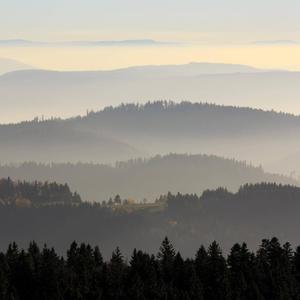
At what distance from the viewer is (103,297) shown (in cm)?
14250

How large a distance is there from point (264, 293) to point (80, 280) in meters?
31.2

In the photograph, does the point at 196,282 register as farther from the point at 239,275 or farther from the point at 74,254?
the point at 74,254

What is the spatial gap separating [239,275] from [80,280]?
88.2ft

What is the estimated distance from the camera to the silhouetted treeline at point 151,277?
14062 centimetres

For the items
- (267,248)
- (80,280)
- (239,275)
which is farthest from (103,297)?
(267,248)

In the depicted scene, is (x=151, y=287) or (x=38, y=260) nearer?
(x=151, y=287)

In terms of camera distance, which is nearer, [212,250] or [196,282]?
[196,282]

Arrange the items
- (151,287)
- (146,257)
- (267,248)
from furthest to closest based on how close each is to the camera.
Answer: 1. (267,248)
2. (146,257)
3. (151,287)

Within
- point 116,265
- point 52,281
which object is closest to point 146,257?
point 116,265

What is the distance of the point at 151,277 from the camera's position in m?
146

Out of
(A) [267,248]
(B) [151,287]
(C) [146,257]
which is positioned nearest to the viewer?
Result: (B) [151,287]

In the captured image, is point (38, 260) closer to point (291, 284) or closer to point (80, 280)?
point (80, 280)

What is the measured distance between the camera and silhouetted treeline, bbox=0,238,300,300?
141m

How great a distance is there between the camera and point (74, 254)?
530ft
